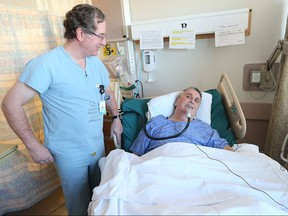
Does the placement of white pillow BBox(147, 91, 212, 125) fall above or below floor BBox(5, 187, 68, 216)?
above

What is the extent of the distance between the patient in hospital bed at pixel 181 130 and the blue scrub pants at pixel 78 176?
30 cm

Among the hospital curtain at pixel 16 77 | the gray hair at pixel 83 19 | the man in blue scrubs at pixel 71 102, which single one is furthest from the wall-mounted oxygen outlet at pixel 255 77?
the hospital curtain at pixel 16 77

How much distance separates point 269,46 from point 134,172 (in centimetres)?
158

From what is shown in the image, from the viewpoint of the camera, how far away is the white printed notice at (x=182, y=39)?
1.94 m

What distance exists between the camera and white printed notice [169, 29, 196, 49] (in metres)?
1.94

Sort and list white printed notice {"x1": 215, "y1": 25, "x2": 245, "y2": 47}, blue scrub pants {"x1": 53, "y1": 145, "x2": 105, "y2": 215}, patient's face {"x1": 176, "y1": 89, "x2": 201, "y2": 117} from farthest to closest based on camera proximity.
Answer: white printed notice {"x1": 215, "y1": 25, "x2": 245, "y2": 47} < patient's face {"x1": 176, "y1": 89, "x2": 201, "y2": 117} < blue scrub pants {"x1": 53, "y1": 145, "x2": 105, "y2": 215}

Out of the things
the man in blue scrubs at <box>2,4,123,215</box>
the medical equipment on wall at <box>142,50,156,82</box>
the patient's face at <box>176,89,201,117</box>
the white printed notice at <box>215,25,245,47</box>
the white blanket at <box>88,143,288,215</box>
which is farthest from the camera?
the medical equipment on wall at <box>142,50,156,82</box>

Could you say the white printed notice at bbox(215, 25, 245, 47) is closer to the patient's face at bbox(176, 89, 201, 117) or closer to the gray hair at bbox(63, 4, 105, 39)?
the patient's face at bbox(176, 89, 201, 117)

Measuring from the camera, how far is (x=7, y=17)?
4.84 feet

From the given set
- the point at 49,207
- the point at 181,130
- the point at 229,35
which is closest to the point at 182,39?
the point at 229,35

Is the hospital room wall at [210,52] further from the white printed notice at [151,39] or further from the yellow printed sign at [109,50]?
the yellow printed sign at [109,50]

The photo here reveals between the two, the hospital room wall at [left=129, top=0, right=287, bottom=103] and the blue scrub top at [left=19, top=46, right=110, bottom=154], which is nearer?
the blue scrub top at [left=19, top=46, right=110, bottom=154]

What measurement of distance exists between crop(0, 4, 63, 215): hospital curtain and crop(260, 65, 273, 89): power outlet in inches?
68.5

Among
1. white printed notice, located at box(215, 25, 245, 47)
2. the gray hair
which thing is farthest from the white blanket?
white printed notice, located at box(215, 25, 245, 47)
